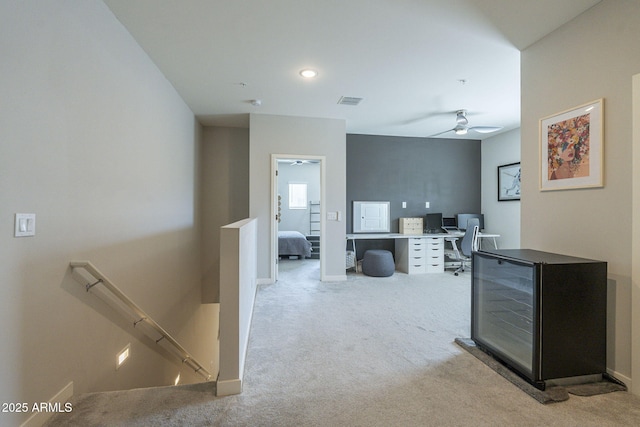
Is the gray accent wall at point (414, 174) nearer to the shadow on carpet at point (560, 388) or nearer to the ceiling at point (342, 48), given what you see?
the ceiling at point (342, 48)

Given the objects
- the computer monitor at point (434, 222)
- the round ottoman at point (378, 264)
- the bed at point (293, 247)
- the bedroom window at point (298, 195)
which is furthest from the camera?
the bedroom window at point (298, 195)

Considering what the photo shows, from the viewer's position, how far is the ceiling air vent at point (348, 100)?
3.92m

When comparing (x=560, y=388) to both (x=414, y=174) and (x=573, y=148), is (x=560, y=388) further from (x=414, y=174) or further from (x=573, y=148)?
(x=414, y=174)

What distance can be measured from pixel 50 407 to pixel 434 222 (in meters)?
5.80

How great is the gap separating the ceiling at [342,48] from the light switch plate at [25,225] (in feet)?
5.58

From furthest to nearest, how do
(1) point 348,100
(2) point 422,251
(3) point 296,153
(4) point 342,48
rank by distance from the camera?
(2) point 422,251
(3) point 296,153
(1) point 348,100
(4) point 342,48

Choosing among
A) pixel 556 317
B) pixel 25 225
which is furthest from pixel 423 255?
pixel 25 225

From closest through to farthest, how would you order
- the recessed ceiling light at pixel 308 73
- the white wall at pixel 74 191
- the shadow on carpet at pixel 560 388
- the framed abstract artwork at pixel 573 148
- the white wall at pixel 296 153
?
1. the white wall at pixel 74 191
2. the shadow on carpet at pixel 560 388
3. the framed abstract artwork at pixel 573 148
4. the recessed ceiling light at pixel 308 73
5. the white wall at pixel 296 153

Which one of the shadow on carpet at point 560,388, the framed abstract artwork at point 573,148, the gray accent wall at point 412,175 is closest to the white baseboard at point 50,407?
the shadow on carpet at point 560,388

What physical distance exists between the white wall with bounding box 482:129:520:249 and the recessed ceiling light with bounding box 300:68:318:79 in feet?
14.2

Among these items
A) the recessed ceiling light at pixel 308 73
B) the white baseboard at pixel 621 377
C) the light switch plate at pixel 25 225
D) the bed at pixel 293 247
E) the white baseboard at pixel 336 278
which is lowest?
the white baseboard at pixel 336 278

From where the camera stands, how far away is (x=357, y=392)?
1.86 meters

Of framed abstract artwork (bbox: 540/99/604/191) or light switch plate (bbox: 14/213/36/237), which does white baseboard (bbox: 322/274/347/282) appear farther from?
light switch plate (bbox: 14/213/36/237)

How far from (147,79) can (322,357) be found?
10.1 feet
